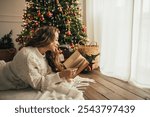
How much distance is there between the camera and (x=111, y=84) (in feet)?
7.23

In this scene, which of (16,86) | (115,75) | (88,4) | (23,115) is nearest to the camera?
(23,115)

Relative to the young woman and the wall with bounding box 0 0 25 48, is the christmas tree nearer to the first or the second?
the wall with bounding box 0 0 25 48

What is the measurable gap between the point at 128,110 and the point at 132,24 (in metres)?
1.37

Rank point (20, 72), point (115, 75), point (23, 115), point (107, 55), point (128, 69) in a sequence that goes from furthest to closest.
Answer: point (107, 55) < point (115, 75) < point (128, 69) < point (20, 72) < point (23, 115)

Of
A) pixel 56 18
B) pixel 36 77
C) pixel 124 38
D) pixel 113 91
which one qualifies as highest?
pixel 56 18

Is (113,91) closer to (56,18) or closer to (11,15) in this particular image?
(56,18)

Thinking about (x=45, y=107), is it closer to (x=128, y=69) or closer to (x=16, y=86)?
(x=16, y=86)

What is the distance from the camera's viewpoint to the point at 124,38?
241cm

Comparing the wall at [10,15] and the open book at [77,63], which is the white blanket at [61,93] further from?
the wall at [10,15]

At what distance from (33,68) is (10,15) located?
2.39 metres

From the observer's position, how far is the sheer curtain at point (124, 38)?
2111mm

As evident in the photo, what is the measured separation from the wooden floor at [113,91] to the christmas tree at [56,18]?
85cm

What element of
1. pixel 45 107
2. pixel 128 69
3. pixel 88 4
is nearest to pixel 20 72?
Result: pixel 45 107

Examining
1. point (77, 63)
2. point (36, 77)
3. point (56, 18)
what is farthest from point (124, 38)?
point (36, 77)
